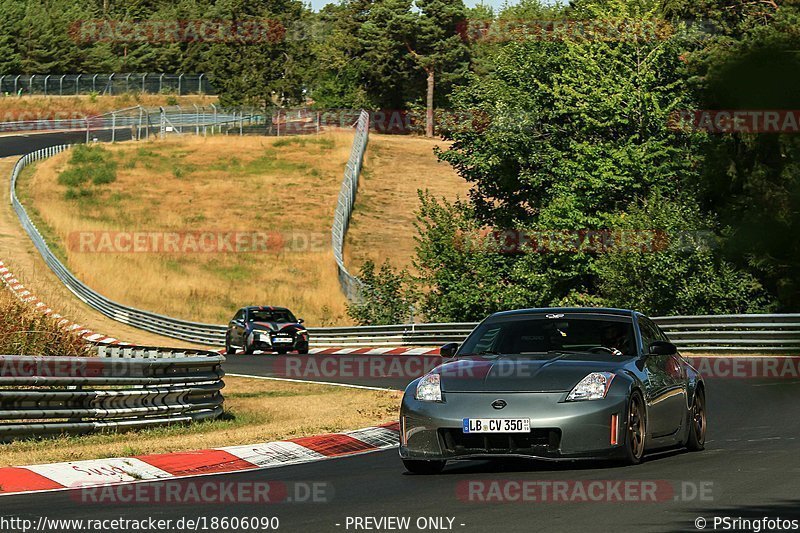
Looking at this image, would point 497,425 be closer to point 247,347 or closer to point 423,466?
point 423,466

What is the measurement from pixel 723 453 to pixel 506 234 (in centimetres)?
3149

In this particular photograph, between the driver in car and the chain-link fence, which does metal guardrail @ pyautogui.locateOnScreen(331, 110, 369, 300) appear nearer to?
the driver in car

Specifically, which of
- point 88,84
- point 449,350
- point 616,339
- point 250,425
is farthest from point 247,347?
point 88,84

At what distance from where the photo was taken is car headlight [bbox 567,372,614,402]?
10.8 m

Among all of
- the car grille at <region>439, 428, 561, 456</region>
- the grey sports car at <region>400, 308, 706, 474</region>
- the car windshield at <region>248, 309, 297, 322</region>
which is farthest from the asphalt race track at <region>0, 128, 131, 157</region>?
the car grille at <region>439, 428, 561, 456</region>

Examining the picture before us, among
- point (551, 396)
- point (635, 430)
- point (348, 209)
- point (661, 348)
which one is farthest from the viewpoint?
point (348, 209)

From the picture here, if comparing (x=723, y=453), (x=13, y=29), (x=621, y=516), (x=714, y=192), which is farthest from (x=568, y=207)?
(x=13, y=29)

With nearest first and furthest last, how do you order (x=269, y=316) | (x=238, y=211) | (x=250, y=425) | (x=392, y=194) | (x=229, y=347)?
(x=250, y=425)
(x=269, y=316)
(x=229, y=347)
(x=238, y=211)
(x=392, y=194)

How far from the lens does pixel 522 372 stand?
11188mm

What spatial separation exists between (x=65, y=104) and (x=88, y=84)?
4.18 m

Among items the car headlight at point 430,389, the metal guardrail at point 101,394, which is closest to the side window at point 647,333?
the car headlight at point 430,389

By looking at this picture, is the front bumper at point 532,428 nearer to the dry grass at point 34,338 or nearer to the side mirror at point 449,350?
the side mirror at point 449,350

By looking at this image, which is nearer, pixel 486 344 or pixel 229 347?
pixel 486 344

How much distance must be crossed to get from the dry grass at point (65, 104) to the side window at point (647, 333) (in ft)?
325
